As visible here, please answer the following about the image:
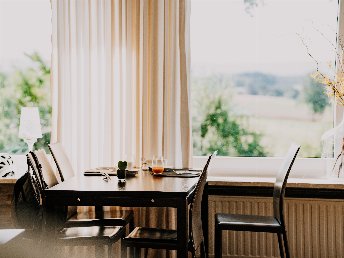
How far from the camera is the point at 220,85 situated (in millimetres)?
4629

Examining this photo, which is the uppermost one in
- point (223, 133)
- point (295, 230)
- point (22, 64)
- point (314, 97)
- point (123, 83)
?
point (22, 64)

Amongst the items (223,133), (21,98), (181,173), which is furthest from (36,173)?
(223,133)

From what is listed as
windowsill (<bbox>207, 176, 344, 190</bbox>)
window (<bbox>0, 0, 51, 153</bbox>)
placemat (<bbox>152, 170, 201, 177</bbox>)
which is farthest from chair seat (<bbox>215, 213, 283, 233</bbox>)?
window (<bbox>0, 0, 51, 153</bbox>)

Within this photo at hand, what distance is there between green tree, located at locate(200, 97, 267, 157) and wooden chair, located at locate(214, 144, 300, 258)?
0.82m

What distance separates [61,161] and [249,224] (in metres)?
1.42

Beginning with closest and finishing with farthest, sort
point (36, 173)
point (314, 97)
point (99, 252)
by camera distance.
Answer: point (36, 173) → point (99, 252) → point (314, 97)

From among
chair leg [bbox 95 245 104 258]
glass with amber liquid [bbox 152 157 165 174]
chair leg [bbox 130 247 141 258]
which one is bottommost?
chair leg [bbox 130 247 141 258]

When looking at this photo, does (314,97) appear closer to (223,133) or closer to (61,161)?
(223,133)

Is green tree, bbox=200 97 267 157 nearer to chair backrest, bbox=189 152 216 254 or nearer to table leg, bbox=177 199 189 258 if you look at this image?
chair backrest, bbox=189 152 216 254

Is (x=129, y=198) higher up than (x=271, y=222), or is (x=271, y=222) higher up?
(x=129, y=198)

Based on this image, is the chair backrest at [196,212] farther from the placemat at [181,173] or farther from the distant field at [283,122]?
the distant field at [283,122]

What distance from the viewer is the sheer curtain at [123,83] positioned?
436 centimetres

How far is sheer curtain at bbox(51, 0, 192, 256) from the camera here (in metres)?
4.36

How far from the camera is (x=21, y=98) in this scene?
484 centimetres
